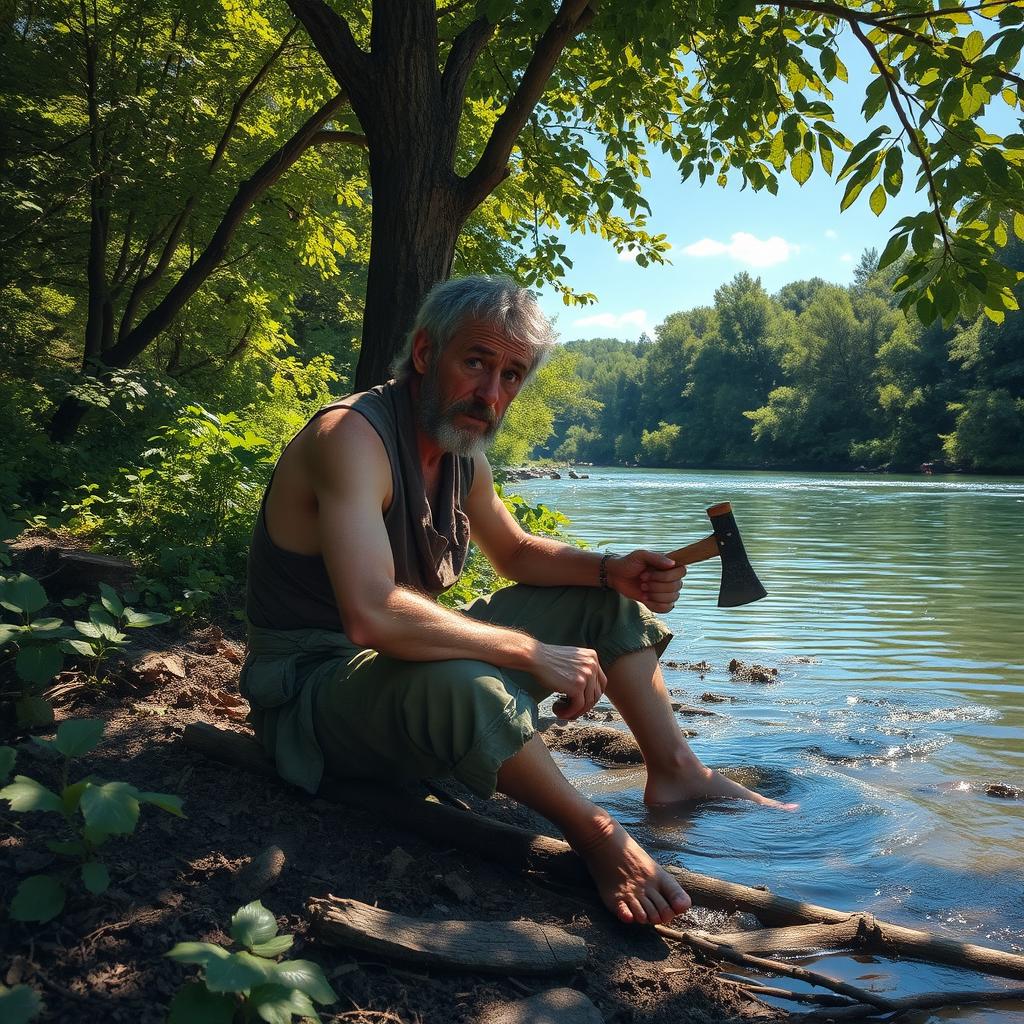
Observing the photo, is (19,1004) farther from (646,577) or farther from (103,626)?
(646,577)

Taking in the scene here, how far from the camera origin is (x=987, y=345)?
53812 millimetres

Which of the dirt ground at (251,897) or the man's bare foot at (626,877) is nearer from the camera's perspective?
the dirt ground at (251,897)

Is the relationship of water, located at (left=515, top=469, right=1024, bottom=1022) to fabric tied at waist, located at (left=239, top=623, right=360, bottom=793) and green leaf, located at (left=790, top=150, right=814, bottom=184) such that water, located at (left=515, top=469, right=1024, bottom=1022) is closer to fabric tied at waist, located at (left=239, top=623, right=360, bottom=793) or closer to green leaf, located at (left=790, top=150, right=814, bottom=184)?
fabric tied at waist, located at (left=239, top=623, right=360, bottom=793)

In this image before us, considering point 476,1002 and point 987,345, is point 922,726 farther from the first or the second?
point 987,345

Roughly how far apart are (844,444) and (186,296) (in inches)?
2480

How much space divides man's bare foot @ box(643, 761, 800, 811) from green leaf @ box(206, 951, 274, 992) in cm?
218

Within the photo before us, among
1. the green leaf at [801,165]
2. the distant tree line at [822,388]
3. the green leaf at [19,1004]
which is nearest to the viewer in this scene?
the green leaf at [19,1004]

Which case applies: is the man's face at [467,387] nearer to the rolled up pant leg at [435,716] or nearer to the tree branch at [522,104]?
the rolled up pant leg at [435,716]

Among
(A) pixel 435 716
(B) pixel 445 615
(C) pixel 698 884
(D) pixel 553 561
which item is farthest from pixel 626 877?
(D) pixel 553 561

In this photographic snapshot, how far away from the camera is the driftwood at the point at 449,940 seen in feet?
6.75

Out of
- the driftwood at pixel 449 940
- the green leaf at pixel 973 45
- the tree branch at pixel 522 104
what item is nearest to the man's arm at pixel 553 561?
the driftwood at pixel 449 940

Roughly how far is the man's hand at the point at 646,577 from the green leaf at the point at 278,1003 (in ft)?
6.24

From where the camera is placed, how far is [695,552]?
3.40 meters

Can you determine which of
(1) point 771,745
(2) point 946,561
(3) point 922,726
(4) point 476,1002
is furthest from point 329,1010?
(2) point 946,561
